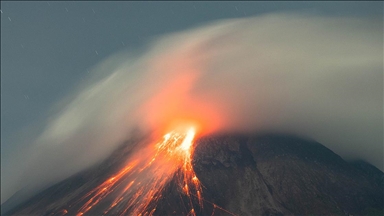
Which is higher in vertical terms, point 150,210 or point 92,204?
point 92,204

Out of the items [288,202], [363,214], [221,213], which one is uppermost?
[221,213]

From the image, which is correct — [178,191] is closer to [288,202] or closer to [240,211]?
[240,211]

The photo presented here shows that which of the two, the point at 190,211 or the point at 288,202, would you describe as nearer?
the point at 190,211

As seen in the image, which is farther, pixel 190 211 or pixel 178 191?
pixel 178 191

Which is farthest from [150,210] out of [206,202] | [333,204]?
[333,204]

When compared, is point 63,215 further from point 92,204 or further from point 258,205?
point 258,205

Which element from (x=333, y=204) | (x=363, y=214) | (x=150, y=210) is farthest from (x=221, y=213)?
(x=363, y=214)

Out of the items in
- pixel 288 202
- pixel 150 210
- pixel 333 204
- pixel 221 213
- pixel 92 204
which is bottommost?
pixel 333 204

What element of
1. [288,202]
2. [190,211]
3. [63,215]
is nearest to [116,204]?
[63,215]

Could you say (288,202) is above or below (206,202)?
below
